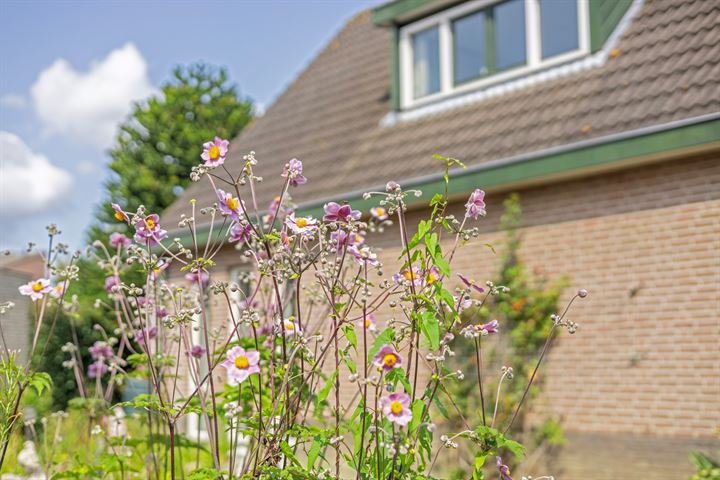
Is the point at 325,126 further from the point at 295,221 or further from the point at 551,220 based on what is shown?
the point at 295,221

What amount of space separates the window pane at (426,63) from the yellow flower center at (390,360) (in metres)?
8.31

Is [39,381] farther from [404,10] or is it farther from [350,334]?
[404,10]

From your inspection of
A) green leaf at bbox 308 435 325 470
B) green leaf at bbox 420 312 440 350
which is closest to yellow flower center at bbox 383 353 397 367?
green leaf at bbox 420 312 440 350

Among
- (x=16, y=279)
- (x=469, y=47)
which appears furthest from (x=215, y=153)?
(x=469, y=47)

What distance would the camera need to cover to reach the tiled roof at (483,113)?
774 cm

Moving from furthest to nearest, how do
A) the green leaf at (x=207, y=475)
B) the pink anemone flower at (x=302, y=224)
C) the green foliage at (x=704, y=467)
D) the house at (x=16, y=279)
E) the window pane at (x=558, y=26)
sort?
1. the window pane at (x=558, y=26)
2. the green foliage at (x=704, y=467)
3. the house at (x=16, y=279)
4. the pink anemone flower at (x=302, y=224)
5. the green leaf at (x=207, y=475)

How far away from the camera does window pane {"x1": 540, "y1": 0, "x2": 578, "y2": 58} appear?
30.0 feet

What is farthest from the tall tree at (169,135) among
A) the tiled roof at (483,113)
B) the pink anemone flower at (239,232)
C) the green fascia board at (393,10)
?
the pink anemone flower at (239,232)

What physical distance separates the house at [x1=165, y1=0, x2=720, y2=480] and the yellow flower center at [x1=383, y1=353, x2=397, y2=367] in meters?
5.10

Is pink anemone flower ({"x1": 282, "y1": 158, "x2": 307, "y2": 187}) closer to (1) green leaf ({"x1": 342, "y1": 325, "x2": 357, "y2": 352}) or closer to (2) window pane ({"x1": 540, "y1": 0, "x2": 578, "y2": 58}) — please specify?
(1) green leaf ({"x1": 342, "y1": 325, "x2": 357, "y2": 352})

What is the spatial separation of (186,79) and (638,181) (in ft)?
53.7

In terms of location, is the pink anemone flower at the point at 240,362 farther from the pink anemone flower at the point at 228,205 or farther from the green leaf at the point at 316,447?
the pink anemone flower at the point at 228,205

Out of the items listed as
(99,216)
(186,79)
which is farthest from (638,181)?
(186,79)

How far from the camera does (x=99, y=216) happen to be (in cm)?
1958
